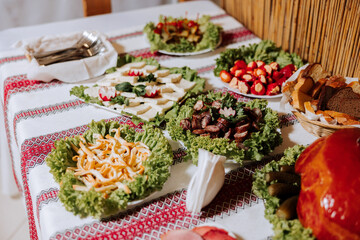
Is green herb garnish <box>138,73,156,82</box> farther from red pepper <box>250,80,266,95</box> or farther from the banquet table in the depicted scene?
red pepper <box>250,80,266,95</box>

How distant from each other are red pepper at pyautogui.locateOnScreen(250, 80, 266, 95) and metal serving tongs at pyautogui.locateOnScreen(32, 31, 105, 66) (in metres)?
0.88

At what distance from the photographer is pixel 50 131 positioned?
1.66m

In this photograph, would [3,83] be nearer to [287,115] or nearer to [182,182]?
[182,182]

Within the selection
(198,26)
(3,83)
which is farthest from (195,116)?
(3,83)

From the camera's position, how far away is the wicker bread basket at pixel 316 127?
1460 millimetres

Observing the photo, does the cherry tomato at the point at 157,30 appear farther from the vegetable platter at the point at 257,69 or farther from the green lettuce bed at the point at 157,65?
the vegetable platter at the point at 257,69

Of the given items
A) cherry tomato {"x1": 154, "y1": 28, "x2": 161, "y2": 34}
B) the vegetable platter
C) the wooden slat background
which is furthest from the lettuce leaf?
cherry tomato {"x1": 154, "y1": 28, "x2": 161, "y2": 34}

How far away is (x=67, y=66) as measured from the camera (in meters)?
1.98

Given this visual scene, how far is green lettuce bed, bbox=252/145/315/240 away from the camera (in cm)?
107

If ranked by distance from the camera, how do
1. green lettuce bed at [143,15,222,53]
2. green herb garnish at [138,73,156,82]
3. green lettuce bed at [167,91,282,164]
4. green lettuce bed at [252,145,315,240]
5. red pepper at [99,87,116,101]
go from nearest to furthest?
green lettuce bed at [252,145,315,240] → green lettuce bed at [167,91,282,164] → red pepper at [99,87,116,101] → green herb garnish at [138,73,156,82] → green lettuce bed at [143,15,222,53]

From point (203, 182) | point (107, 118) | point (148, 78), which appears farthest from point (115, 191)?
point (148, 78)

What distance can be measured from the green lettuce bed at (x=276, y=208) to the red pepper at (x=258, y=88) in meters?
0.49

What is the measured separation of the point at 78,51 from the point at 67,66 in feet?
0.64

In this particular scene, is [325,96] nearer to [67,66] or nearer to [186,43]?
[186,43]
